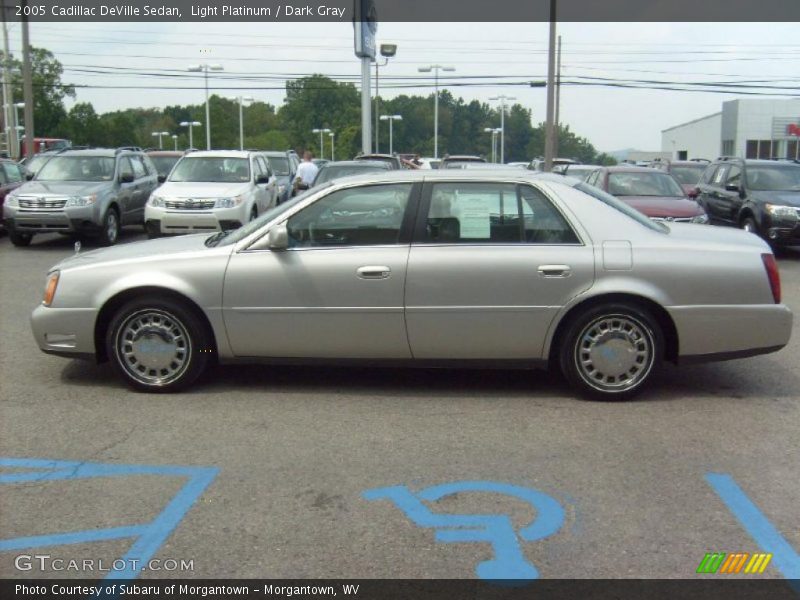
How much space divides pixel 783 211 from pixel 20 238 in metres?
13.4

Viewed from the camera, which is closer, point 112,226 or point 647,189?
point 647,189

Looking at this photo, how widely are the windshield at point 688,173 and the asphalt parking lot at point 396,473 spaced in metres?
17.7

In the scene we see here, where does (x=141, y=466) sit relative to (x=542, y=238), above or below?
below

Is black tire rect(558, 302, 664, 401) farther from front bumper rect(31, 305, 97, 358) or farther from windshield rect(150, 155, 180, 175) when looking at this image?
windshield rect(150, 155, 180, 175)

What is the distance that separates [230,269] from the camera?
6.00 metres

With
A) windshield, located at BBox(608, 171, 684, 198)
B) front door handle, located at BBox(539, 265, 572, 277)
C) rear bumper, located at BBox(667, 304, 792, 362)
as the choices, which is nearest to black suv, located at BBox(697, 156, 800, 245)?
windshield, located at BBox(608, 171, 684, 198)

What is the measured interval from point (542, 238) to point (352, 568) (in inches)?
122

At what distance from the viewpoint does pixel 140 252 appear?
6.32 meters

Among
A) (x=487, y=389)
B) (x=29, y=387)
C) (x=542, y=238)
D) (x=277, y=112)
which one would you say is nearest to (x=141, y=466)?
(x=29, y=387)

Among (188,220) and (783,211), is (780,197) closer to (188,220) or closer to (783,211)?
(783,211)

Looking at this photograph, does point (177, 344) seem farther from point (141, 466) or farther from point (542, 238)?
point (542, 238)

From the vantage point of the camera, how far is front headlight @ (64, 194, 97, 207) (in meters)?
15.1

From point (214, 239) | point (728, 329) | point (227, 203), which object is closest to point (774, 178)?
point (227, 203)

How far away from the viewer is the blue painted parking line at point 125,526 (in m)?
3.78
